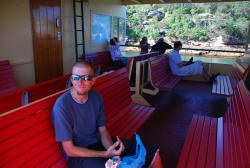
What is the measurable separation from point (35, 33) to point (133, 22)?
1271cm

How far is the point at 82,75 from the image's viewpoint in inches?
71.9

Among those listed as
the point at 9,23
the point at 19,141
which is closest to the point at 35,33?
the point at 9,23

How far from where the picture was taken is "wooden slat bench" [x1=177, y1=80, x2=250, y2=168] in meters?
1.55

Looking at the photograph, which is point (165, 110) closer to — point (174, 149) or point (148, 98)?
point (148, 98)

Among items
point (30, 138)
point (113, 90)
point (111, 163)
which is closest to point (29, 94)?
point (113, 90)

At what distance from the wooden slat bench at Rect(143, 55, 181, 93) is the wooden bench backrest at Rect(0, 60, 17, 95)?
2.57 m

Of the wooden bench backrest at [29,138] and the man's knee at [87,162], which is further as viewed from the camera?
the man's knee at [87,162]

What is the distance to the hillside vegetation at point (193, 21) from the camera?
15.9 meters

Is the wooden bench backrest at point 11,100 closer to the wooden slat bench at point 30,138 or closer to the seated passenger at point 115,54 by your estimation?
the wooden slat bench at point 30,138

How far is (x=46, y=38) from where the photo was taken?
5.64 m

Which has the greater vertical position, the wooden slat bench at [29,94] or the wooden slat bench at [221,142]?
the wooden slat bench at [29,94]

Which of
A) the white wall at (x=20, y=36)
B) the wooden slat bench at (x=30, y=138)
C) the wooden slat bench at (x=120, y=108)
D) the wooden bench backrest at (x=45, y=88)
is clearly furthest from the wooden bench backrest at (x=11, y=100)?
the white wall at (x=20, y=36)

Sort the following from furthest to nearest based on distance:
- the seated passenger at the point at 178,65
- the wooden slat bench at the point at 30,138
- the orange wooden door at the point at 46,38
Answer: the seated passenger at the point at 178,65 → the orange wooden door at the point at 46,38 → the wooden slat bench at the point at 30,138

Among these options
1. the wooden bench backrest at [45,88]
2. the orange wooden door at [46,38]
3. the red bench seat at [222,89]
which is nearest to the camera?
the wooden bench backrest at [45,88]
